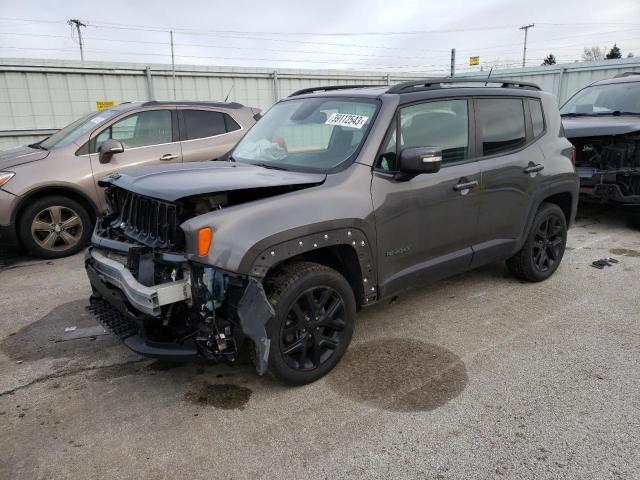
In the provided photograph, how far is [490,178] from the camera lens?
4039mm

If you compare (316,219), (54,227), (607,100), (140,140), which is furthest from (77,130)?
(607,100)

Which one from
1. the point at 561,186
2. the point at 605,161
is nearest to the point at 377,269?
the point at 561,186

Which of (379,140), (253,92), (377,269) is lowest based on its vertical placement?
(377,269)

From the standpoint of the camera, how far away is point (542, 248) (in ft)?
15.8

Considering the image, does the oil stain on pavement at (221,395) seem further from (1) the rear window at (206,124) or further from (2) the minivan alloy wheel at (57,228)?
(1) the rear window at (206,124)

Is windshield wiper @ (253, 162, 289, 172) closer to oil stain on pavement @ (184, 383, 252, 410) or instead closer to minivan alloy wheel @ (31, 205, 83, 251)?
oil stain on pavement @ (184, 383, 252, 410)

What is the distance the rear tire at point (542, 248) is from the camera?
466 centimetres

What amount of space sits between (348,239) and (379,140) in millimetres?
762

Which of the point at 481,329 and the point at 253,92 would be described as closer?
the point at 481,329

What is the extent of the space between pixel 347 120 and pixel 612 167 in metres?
4.77

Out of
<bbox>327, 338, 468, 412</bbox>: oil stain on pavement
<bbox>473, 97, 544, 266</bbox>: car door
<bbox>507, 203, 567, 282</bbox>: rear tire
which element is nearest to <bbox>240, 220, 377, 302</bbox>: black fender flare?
<bbox>327, 338, 468, 412</bbox>: oil stain on pavement

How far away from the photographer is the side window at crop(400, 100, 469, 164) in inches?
141

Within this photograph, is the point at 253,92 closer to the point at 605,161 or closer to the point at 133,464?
the point at 605,161

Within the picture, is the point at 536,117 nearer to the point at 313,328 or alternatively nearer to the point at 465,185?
the point at 465,185
